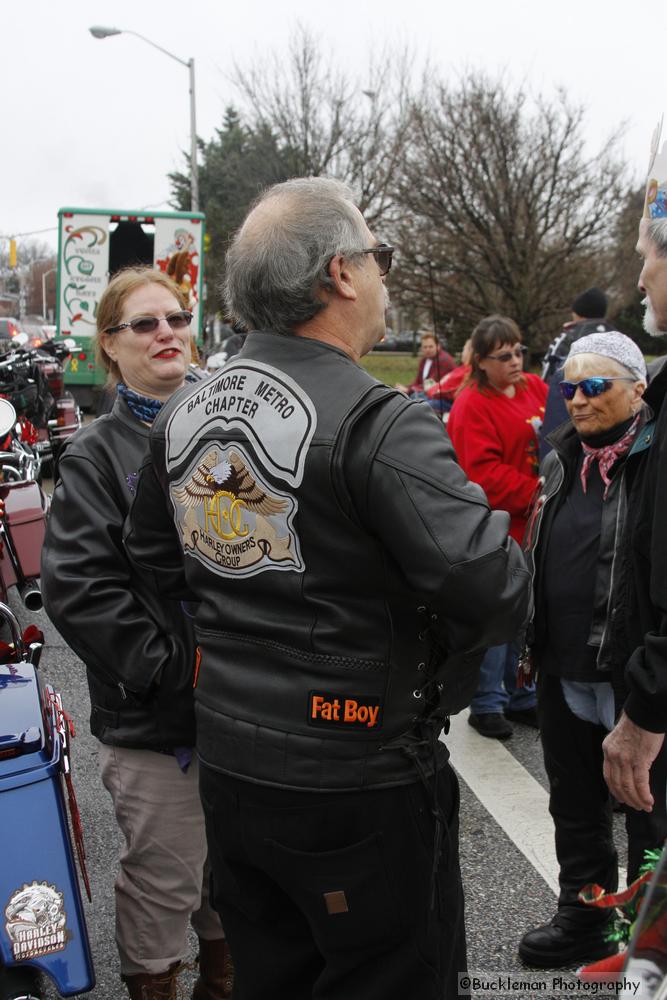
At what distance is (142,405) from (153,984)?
1.49m

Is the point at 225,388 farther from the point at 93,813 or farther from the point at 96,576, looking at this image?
the point at 93,813

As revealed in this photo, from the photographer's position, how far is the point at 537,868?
3.40 m

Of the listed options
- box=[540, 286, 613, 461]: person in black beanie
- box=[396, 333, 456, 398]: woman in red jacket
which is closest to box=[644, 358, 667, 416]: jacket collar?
box=[540, 286, 613, 461]: person in black beanie

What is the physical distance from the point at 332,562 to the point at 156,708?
872mm

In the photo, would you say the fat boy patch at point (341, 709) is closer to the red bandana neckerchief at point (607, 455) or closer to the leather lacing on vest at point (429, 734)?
the leather lacing on vest at point (429, 734)

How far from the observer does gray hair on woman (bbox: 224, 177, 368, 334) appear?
5.59ft

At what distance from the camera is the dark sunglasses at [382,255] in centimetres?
177

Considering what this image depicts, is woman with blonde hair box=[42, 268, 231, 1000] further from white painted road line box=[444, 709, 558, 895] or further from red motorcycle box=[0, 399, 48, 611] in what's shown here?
white painted road line box=[444, 709, 558, 895]

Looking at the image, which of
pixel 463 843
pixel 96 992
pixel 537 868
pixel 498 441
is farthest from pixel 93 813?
pixel 498 441

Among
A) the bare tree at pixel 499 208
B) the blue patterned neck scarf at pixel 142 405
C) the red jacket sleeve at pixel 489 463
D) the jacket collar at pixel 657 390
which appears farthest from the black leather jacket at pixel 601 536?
the bare tree at pixel 499 208

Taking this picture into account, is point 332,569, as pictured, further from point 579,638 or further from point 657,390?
point 579,638

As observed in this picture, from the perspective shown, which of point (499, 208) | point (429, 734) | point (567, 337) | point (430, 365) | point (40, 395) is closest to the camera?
point (429, 734)

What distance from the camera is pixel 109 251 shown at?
1376cm

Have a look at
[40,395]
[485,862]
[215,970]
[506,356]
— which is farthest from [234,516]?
[40,395]
